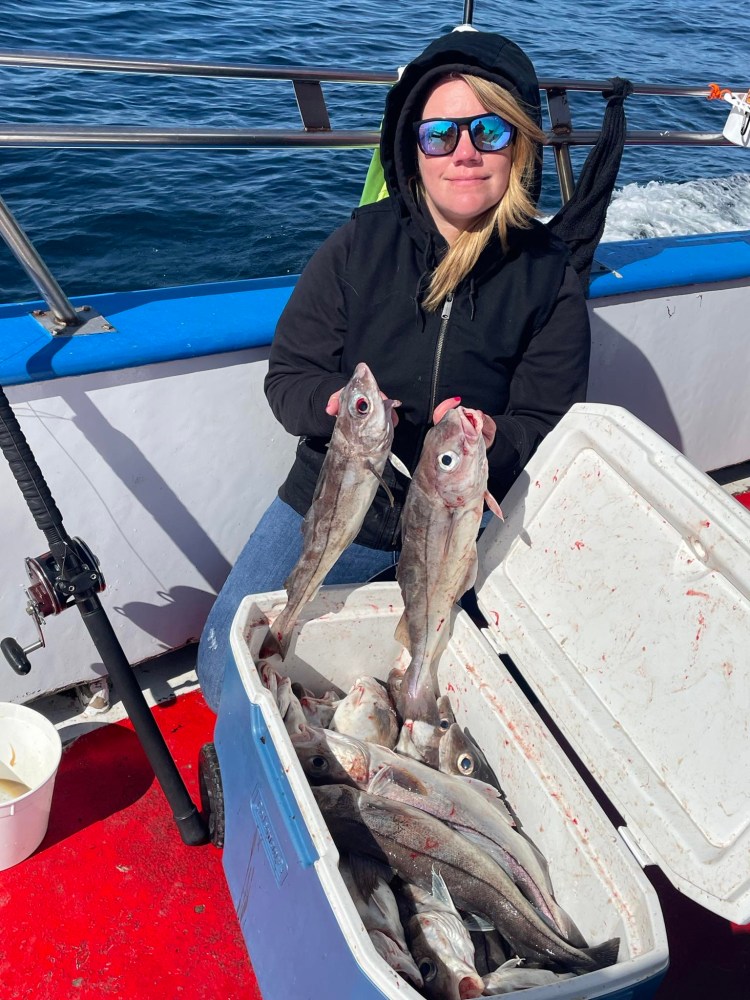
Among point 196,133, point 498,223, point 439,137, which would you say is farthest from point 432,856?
point 196,133

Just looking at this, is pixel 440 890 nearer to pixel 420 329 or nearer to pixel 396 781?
pixel 396 781

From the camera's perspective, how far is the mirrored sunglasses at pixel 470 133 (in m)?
2.22

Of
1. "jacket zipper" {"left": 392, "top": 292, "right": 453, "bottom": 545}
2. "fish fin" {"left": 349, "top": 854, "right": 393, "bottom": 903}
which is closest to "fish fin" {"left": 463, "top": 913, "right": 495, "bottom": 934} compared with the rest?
"fish fin" {"left": 349, "top": 854, "right": 393, "bottom": 903}

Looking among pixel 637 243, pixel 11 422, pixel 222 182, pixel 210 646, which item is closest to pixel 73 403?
pixel 11 422

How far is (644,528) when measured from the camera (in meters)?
2.03

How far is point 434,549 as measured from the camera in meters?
2.24

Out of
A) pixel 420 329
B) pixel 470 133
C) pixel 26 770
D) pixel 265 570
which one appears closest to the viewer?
pixel 470 133

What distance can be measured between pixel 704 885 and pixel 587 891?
30 cm

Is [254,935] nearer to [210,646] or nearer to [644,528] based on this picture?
[210,646]

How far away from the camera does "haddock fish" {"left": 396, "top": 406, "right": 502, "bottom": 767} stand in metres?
2.09

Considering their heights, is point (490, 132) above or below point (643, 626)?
above

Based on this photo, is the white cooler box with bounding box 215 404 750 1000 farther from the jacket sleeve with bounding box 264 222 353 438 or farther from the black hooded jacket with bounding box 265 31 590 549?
the jacket sleeve with bounding box 264 222 353 438

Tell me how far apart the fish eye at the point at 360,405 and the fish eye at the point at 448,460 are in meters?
0.23

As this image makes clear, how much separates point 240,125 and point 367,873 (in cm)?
794
